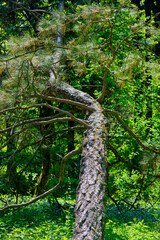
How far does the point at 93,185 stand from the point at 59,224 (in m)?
2.40

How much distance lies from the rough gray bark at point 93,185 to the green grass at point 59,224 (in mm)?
1221

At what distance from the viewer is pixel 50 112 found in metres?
8.00

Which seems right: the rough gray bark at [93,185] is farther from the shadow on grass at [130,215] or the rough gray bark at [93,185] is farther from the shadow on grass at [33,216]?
the shadow on grass at [130,215]

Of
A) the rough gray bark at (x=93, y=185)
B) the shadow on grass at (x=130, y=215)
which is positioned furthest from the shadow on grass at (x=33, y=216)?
the rough gray bark at (x=93, y=185)

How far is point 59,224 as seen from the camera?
4918 mm

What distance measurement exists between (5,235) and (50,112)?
175 inches

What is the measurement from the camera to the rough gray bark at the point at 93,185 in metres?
2.54

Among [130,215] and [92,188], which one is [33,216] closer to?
[130,215]

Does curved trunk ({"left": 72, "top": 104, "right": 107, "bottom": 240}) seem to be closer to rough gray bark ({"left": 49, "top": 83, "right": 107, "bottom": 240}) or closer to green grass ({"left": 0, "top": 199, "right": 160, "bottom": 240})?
rough gray bark ({"left": 49, "top": 83, "right": 107, "bottom": 240})

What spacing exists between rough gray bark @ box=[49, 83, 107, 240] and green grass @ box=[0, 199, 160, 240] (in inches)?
48.1

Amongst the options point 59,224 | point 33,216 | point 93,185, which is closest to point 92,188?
point 93,185

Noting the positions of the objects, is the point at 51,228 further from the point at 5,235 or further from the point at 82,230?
the point at 82,230

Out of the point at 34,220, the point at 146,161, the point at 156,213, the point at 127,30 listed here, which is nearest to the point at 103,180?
the point at 146,161

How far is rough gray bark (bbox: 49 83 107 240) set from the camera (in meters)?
2.54
